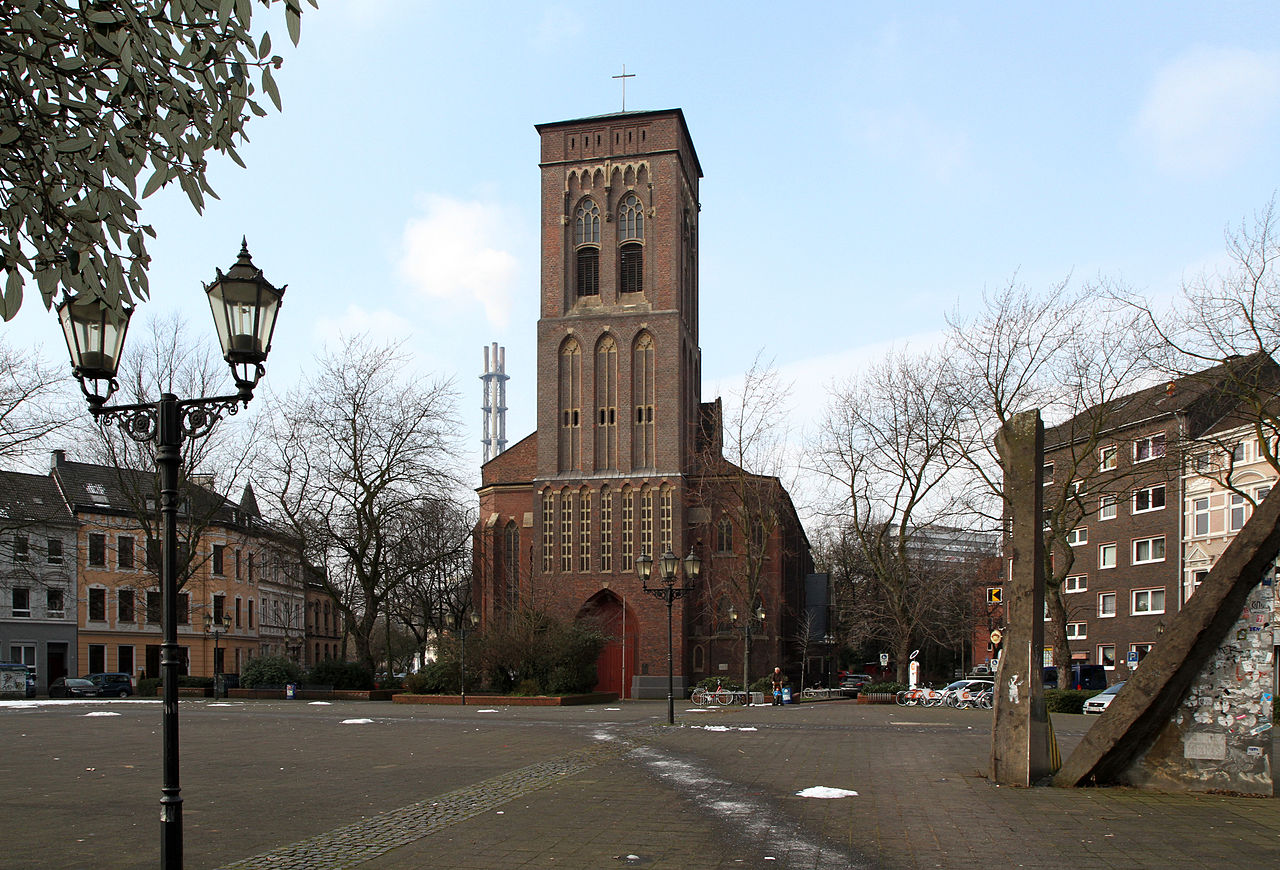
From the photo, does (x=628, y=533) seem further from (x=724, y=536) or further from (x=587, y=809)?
(x=587, y=809)

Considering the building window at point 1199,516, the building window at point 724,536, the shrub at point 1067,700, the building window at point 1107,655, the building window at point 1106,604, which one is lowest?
the building window at point 1107,655

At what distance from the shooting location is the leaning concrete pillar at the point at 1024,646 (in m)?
12.8

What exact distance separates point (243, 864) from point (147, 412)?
3.60 m

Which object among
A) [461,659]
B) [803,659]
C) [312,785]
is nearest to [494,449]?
[803,659]

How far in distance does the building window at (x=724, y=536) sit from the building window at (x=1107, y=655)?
18.9 meters

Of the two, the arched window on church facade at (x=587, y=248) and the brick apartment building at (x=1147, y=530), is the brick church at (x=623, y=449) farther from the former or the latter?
the brick apartment building at (x=1147, y=530)

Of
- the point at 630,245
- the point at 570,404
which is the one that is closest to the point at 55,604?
the point at 570,404

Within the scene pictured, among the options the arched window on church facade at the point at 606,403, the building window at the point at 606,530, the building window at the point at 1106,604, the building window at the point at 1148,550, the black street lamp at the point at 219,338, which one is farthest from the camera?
the arched window on church facade at the point at 606,403

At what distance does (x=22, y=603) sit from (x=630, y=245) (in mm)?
35287

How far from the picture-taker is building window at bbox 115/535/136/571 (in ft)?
164

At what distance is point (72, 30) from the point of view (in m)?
5.45

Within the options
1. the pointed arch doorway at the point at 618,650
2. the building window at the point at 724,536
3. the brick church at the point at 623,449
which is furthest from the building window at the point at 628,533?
the building window at the point at 724,536

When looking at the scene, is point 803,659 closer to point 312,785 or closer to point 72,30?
point 312,785

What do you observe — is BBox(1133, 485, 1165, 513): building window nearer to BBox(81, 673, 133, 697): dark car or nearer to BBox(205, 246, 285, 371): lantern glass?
BBox(81, 673, 133, 697): dark car
